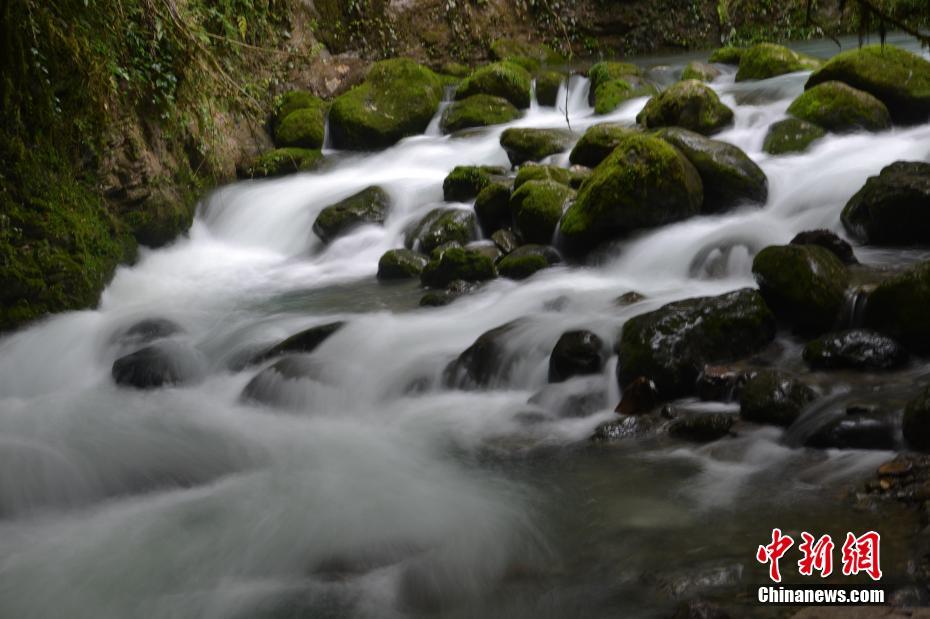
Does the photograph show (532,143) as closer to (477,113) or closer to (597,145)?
(597,145)

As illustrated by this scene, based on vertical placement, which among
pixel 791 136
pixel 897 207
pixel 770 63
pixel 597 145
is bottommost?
pixel 897 207

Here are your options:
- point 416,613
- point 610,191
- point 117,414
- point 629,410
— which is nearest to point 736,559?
point 416,613

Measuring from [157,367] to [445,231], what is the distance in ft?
11.9

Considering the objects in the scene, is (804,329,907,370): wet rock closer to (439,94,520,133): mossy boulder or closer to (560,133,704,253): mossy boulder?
(560,133,704,253): mossy boulder

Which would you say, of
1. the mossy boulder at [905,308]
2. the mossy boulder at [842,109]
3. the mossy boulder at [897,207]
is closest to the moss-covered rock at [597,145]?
the mossy boulder at [842,109]

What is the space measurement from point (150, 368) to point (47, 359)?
3.68 feet

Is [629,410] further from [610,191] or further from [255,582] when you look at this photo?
[610,191]

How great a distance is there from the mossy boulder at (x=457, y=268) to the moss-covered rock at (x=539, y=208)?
0.69m

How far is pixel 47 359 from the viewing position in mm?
6637

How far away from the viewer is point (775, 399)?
14.1ft

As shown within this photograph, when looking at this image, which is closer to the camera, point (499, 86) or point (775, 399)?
point (775, 399)

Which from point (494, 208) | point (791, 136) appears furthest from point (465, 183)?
point (791, 136)

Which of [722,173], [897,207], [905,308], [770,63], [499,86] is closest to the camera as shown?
[905,308]

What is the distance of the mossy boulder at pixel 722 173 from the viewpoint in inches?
316
